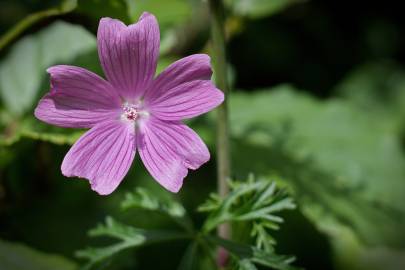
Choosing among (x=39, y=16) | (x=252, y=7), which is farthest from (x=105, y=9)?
(x=252, y=7)

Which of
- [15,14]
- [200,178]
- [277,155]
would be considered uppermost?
[15,14]

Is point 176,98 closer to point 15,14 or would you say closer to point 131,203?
point 131,203

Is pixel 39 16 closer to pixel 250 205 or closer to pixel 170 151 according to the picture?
pixel 170 151

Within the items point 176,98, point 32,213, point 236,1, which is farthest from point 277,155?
point 176,98

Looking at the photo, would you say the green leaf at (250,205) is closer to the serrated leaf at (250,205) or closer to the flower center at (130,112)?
the serrated leaf at (250,205)

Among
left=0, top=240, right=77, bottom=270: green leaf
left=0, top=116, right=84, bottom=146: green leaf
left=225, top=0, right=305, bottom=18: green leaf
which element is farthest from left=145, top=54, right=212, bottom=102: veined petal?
left=225, top=0, right=305, bottom=18: green leaf

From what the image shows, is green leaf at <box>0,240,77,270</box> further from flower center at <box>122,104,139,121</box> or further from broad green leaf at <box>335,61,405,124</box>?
broad green leaf at <box>335,61,405,124</box>
